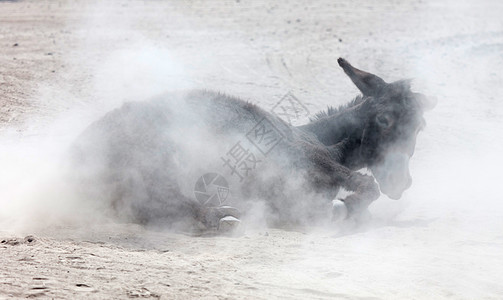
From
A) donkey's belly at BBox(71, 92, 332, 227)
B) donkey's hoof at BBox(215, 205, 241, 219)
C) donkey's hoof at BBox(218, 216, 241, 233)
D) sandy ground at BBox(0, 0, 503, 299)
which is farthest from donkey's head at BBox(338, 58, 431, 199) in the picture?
donkey's hoof at BBox(218, 216, 241, 233)

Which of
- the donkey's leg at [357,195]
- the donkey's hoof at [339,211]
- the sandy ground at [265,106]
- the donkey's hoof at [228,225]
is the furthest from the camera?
the donkey's leg at [357,195]

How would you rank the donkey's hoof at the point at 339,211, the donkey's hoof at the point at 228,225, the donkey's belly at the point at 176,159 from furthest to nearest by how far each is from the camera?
1. the donkey's hoof at the point at 339,211
2. the donkey's belly at the point at 176,159
3. the donkey's hoof at the point at 228,225

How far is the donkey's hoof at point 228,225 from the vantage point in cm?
738

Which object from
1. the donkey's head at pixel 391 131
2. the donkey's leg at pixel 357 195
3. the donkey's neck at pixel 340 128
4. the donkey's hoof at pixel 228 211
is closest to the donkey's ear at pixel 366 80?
the donkey's head at pixel 391 131

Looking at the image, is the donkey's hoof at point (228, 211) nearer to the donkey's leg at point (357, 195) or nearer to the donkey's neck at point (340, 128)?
the donkey's leg at point (357, 195)

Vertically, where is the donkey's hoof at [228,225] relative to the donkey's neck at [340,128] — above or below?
below

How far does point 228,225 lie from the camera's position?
7.38 meters

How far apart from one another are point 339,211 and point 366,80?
2005mm

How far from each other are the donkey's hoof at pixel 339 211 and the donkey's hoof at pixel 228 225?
3.53 feet

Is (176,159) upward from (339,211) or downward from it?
upward

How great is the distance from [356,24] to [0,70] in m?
10.5

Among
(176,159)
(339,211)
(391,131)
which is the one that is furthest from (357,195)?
(176,159)

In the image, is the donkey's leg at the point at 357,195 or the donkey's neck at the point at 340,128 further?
the donkey's neck at the point at 340,128

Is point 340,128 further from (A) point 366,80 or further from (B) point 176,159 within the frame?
(B) point 176,159
